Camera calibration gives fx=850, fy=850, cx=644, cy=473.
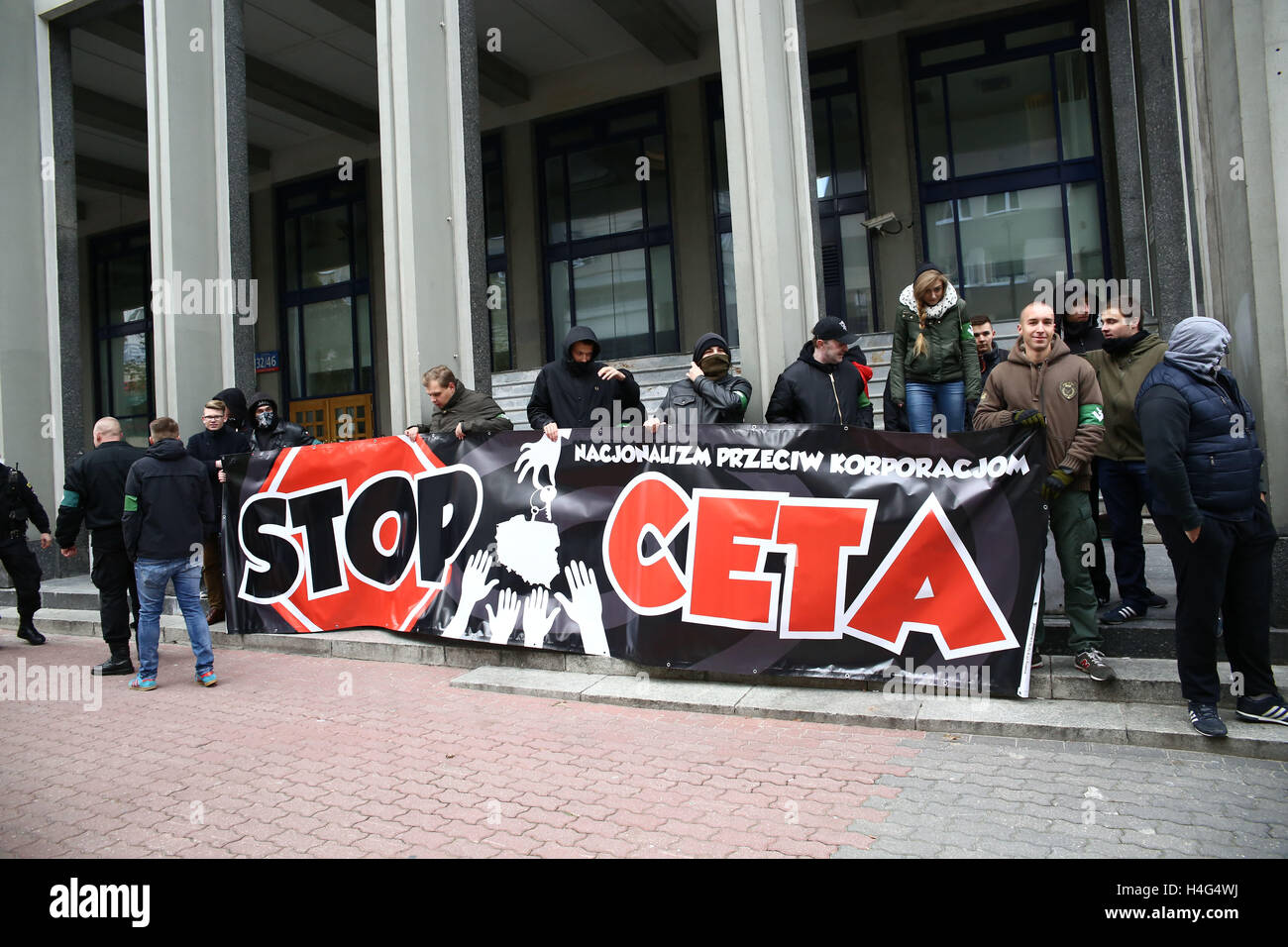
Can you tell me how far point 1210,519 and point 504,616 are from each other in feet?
15.3

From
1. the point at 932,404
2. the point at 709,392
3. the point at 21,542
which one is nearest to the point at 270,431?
the point at 21,542

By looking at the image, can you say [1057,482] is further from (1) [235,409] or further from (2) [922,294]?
(1) [235,409]

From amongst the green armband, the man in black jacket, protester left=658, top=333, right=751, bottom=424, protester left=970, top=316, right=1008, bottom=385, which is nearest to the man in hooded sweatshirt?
protester left=658, top=333, right=751, bottom=424

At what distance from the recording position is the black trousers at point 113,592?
23.8 ft

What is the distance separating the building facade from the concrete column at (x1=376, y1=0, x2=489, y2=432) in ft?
0.13

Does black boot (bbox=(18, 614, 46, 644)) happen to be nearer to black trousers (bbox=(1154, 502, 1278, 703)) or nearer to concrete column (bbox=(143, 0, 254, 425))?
concrete column (bbox=(143, 0, 254, 425))

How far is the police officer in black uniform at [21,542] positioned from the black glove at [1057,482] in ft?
30.4

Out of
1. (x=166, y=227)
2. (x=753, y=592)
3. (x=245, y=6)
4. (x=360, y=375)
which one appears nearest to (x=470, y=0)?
(x=166, y=227)

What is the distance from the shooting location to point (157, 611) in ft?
22.2

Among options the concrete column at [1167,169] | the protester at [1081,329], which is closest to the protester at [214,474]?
the protester at [1081,329]

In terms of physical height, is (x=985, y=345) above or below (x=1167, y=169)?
below

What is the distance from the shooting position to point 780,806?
3.82m
